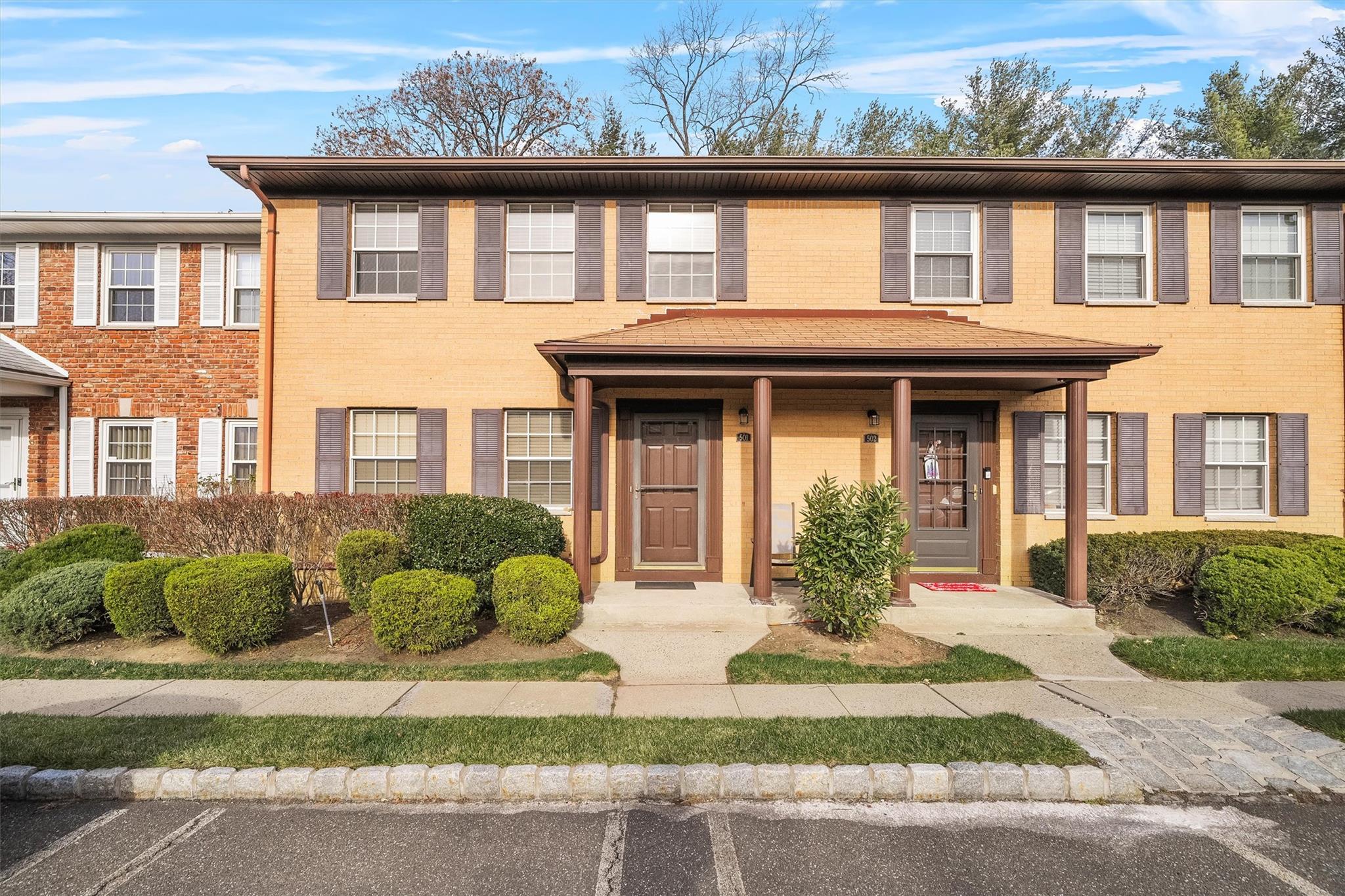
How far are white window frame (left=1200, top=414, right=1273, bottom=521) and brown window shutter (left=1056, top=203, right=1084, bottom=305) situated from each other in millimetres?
2647

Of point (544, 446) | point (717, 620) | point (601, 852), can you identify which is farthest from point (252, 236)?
point (601, 852)

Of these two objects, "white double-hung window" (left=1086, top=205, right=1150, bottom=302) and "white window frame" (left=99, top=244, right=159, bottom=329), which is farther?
"white window frame" (left=99, top=244, right=159, bottom=329)

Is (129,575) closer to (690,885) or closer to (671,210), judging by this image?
(690,885)

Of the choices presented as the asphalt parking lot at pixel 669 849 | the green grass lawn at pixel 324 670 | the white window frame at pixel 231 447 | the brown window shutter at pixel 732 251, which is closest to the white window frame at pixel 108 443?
the white window frame at pixel 231 447

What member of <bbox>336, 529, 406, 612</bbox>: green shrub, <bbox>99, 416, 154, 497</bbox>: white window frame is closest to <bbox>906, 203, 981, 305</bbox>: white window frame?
<bbox>336, 529, 406, 612</bbox>: green shrub

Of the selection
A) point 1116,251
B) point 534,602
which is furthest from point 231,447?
point 1116,251

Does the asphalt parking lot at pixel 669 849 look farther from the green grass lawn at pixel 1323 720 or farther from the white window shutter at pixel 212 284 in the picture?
the white window shutter at pixel 212 284

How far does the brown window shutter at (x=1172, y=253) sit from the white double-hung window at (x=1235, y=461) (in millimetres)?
1929

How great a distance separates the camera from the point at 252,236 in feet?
36.1

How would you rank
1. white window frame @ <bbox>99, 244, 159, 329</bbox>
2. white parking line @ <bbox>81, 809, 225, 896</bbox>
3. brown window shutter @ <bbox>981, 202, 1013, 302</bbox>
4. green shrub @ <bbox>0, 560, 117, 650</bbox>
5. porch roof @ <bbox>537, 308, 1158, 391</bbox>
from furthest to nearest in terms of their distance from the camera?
white window frame @ <bbox>99, 244, 159, 329</bbox>, brown window shutter @ <bbox>981, 202, 1013, 302</bbox>, porch roof @ <bbox>537, 308, 1158, 391</bbox>, green shrub @ <bbox>0, 560, 117, 650</bbox>, white parking line @ <bbox>81, 809, 225, 896</bbox>

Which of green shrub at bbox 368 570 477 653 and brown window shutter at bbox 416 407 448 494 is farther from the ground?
brown window shutter at bbox 416 407 448 494

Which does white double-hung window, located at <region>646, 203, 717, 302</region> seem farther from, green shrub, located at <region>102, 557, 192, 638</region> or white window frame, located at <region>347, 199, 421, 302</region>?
green shrub, located at <region>102, 557, 192, 638</region>

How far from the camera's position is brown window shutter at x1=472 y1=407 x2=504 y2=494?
9250mm

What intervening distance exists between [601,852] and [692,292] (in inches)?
302
